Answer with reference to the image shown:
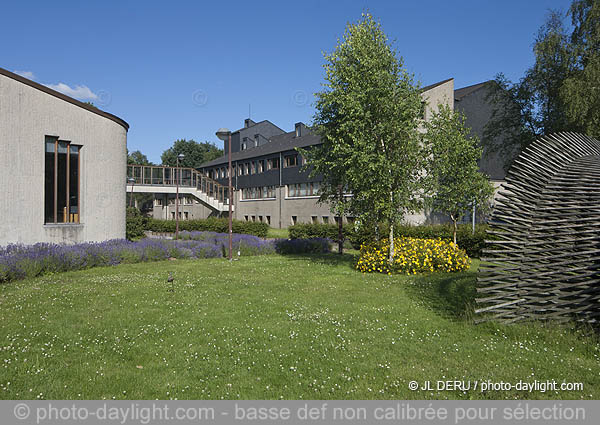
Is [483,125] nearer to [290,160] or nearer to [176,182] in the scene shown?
[290,160]

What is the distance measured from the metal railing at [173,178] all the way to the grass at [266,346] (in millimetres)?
25434

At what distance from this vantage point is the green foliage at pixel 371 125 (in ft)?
44.4

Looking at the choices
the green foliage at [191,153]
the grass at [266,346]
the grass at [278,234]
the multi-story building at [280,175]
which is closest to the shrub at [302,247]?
the multi-story building at [280,175]

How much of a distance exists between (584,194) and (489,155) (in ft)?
97.8

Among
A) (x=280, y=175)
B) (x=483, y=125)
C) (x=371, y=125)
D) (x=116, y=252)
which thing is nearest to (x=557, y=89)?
(x=483, y=125)

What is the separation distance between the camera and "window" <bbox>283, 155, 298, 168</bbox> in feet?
140

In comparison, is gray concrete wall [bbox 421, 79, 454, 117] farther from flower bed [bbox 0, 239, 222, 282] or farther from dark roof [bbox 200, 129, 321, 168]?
flower bed [bbox 0, 239, 222, 282]

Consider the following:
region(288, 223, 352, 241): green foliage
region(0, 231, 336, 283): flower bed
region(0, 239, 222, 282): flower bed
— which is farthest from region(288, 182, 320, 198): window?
region(0, 239, 222, 282): flower bed

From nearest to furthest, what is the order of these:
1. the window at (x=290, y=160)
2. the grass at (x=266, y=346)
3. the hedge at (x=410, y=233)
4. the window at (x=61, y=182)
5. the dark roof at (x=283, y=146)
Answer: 1. the grass at (x=266, y=346)
2. the window at (x=61, y=182)
3. the hedge at (x=410, y=233)
4. the dark roof at (x=283, y=146)
5. the window at (x=290, y=160)

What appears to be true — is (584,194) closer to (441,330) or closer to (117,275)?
(441,330)

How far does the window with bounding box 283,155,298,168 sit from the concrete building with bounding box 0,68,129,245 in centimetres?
2477

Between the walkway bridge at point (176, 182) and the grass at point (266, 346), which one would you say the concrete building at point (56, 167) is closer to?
the grass at point (266, 346)
